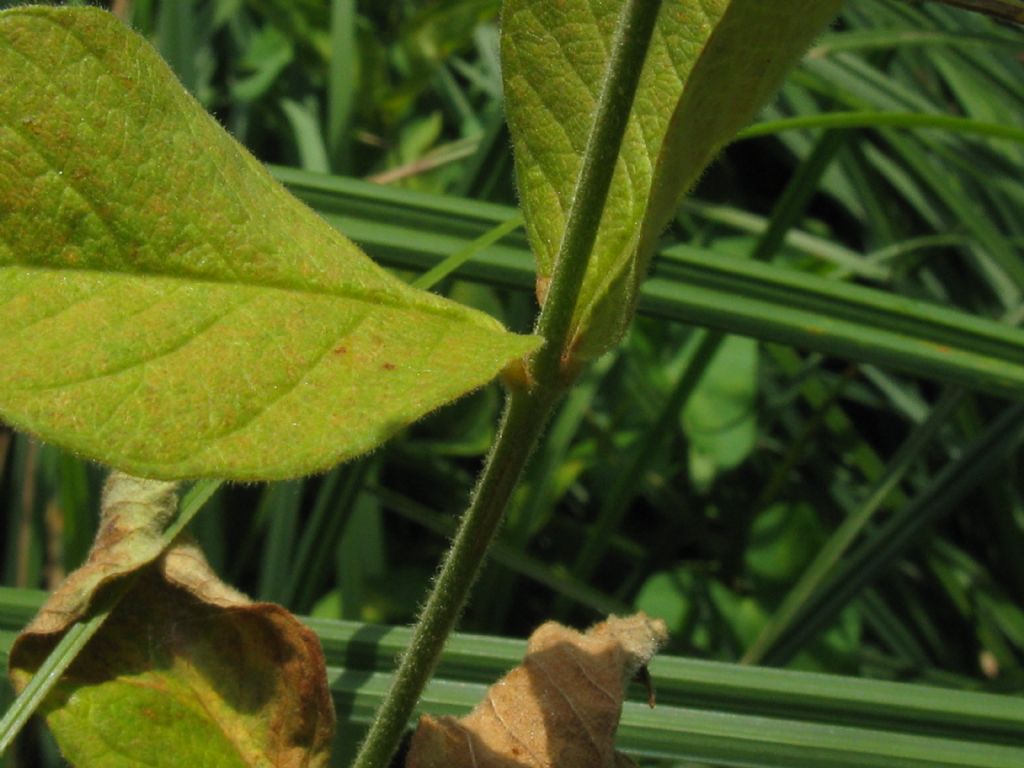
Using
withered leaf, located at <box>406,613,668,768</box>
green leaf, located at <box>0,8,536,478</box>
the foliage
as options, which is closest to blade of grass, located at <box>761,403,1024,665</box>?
the foliage

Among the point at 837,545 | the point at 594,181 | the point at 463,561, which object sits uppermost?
the point at 594,181

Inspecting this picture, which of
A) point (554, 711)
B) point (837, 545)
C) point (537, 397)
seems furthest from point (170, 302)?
point (837, 545)

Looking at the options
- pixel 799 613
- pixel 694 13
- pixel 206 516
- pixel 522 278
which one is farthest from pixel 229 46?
pixel 694 13

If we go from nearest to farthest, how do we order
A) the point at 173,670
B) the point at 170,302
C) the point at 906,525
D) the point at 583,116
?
the point at 170,302
the point at 583,116
the point at 173,670
the point at 906,525

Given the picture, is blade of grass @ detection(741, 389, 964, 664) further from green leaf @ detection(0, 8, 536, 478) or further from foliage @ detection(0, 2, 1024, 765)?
green leaf @ detection(0, 8, 536, 478)

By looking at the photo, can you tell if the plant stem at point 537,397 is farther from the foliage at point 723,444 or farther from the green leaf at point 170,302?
the foliage at point 723,444

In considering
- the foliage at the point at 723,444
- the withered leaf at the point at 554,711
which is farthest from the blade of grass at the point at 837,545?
the withered leaf at the point at 554,711

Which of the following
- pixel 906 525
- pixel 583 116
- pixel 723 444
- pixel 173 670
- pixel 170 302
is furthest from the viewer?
pixel 723 444

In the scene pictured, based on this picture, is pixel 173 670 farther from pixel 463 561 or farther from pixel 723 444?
pixel 723 444
